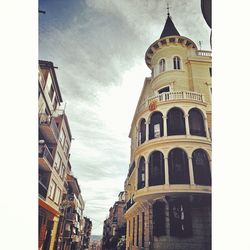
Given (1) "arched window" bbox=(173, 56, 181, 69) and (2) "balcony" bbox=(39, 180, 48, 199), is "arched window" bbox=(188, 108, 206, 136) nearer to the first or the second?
(1) "arched window" bbox=(173, 56, 181, 69)

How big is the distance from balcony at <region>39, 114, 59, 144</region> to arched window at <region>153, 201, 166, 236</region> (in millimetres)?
3771

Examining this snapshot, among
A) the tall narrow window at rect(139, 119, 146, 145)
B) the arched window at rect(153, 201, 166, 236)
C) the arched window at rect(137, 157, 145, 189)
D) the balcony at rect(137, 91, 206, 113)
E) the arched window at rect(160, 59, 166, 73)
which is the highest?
the arched window at rect(160, 59, 166, 73)

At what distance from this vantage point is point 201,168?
11.1ft

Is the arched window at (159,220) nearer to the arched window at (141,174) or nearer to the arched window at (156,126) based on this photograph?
the arched window at (141,174)

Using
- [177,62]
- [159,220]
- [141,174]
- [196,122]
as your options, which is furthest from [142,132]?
[177,62]

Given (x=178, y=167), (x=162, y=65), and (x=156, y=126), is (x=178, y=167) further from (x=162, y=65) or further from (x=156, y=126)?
(x=162, y=65)

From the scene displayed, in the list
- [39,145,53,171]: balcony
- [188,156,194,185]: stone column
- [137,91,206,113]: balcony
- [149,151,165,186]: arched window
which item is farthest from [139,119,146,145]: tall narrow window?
[39,145,53,171]: balcony

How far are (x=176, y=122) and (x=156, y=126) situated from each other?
42cm

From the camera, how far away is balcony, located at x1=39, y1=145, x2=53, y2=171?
531 centimetres
